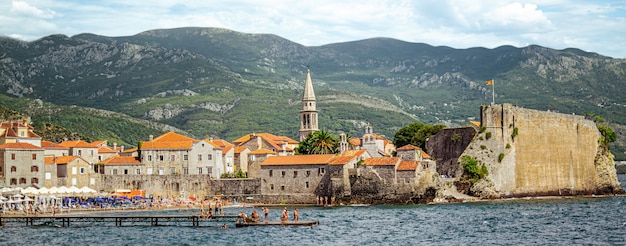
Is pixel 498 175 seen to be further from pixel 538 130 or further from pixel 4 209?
pixel 4 209

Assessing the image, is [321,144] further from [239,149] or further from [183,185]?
[183,185]

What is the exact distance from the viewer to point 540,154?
101750 millimetres

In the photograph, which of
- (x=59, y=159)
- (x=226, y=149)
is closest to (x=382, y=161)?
(x=226, y=149)

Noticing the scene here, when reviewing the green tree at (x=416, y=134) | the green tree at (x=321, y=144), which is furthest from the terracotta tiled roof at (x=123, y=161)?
the green tree at (x=416, y=134)

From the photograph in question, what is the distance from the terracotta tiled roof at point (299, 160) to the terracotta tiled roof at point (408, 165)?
787 centimetres

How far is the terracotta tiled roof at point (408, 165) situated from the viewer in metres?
88.5

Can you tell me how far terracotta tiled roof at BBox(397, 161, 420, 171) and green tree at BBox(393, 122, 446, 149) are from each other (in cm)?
1749

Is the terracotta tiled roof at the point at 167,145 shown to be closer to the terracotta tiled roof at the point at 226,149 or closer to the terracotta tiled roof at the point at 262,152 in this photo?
the terracotta tiled roof at the point at 226,149

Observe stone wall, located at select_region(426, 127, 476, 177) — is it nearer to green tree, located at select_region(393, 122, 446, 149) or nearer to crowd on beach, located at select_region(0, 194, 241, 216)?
green tree, located at select_region(393, 122, 446, 149)

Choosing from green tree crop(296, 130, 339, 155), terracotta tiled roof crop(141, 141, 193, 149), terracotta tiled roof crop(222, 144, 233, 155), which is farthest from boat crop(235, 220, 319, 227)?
terracotta tiled roof crop(222, 144, 233, 155)

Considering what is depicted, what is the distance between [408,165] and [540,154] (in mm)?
20262

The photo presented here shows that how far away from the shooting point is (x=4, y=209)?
8138 cm

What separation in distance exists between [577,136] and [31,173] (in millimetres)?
61249

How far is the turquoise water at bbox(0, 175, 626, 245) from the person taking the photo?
60.2 m
